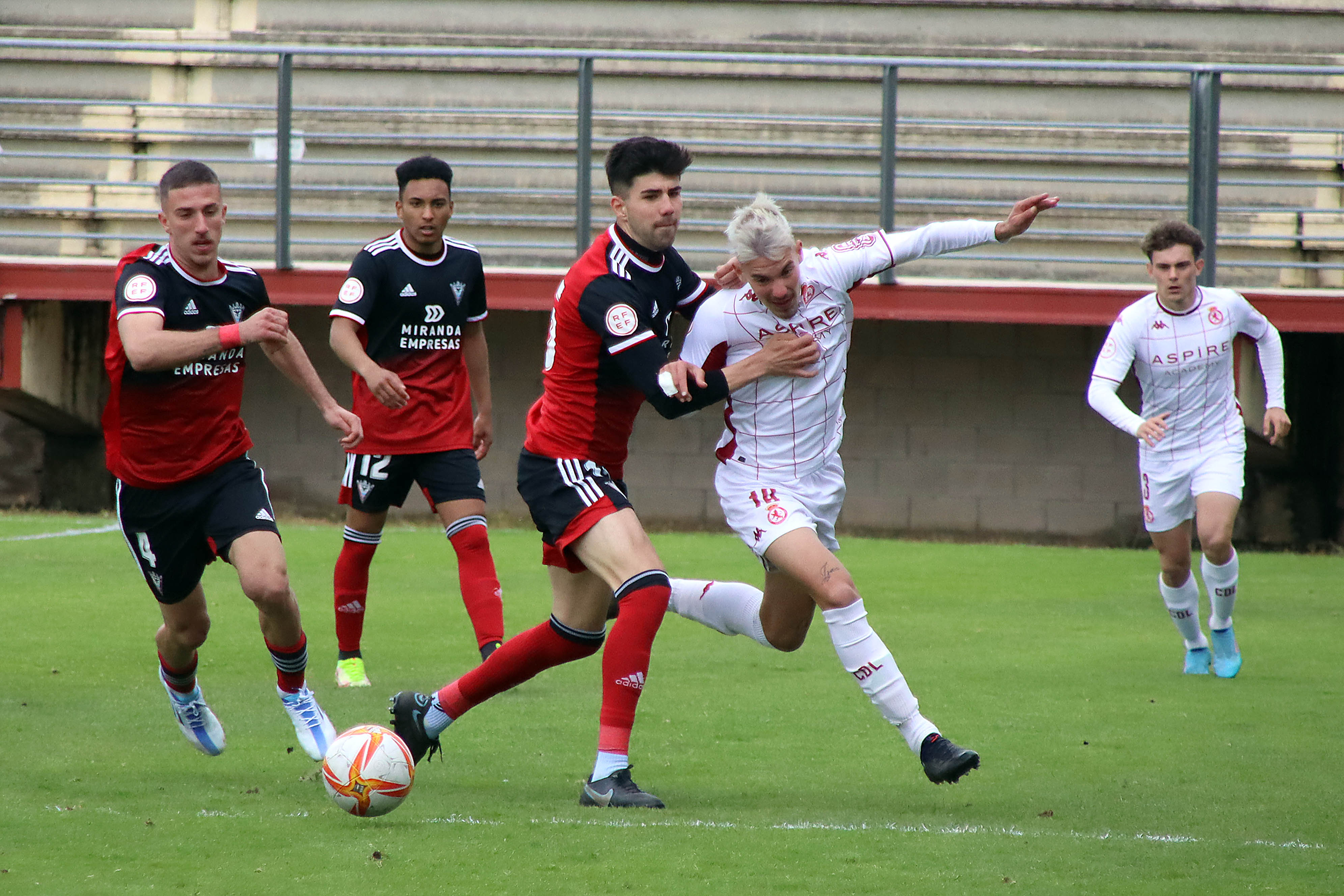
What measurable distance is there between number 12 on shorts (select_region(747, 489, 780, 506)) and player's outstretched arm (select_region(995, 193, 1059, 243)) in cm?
112

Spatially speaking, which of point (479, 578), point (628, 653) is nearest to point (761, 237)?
point (628, 653)

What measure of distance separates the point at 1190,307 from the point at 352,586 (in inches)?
164

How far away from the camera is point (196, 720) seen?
5.25 metres

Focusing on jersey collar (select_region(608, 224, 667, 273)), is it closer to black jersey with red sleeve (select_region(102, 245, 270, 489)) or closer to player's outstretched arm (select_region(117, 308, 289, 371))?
player's outstretched arm (select_region(117, 308, 289, 371))

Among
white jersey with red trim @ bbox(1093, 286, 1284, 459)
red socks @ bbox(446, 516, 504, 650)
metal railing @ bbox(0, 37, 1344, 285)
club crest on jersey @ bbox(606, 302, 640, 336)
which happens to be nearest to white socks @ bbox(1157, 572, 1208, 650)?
white jersey with red trim @ bbox(1093, 286, 1284, 459)

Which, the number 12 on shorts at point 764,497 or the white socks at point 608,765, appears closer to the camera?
the white socks at point 608,765

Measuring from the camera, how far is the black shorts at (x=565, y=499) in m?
4.86

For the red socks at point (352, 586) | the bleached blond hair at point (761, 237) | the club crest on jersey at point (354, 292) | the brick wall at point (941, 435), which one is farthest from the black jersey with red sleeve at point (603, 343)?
the brick wall at point (941, 435)

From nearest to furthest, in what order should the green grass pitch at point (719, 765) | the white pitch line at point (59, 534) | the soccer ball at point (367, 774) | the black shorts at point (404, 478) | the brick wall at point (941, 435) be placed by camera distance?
the green grass pitch at point (719, 765), the soccer ball at point (367, 774), the black shorts at point (404, 478), the white pitch line at point (59, 534), the brick wall at point (941, 435)

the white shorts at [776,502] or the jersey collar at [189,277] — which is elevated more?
the jersey collar at [189,277]

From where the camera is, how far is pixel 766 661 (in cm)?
740

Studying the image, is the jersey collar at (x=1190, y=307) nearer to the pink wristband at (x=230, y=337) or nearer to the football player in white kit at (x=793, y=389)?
the football player in white kit at (x=793, y=389)

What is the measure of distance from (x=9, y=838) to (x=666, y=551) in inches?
291

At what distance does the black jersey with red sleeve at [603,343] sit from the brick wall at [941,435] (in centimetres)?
830
